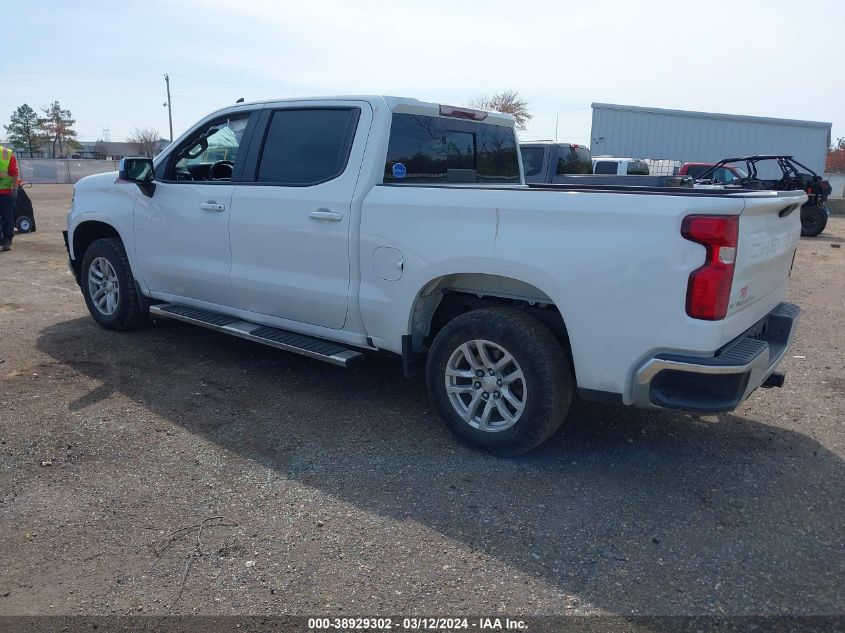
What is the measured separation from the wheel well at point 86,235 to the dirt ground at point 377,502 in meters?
1.43

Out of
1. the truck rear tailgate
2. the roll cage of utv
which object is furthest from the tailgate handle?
the roll cage of utv

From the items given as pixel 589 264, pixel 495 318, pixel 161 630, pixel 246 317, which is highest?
pixel 589 264

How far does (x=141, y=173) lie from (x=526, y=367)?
371cm

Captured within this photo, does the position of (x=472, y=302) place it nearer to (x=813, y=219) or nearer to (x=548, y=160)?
(x=548, y=160)

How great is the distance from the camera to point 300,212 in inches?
179

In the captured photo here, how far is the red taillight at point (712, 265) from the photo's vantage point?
3059 millimetres

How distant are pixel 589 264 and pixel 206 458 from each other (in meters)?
2.39

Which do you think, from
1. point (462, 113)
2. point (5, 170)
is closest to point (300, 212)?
point (462, 113)

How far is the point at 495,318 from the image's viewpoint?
381 cm

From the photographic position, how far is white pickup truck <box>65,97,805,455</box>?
3.22 m

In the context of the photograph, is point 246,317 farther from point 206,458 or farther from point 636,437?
point 636,437

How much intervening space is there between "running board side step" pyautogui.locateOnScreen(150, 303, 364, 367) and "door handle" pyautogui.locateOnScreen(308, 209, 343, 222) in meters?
0.86

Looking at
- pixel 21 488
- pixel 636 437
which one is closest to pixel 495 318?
pixel 636 437

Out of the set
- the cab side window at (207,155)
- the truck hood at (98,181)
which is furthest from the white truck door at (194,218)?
the truck hood at (98,181)
